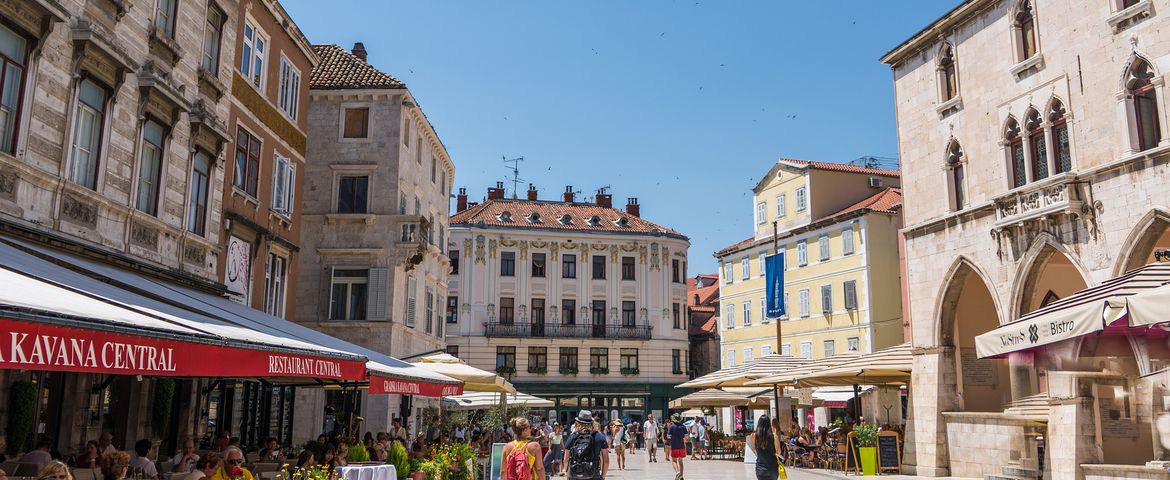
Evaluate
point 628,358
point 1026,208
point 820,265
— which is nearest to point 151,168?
point 1026,208

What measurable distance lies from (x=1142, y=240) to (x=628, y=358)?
136 feet

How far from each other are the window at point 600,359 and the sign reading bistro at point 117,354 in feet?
157

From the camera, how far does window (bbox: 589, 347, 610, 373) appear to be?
5616 cm

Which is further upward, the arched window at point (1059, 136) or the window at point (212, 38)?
the window at point (212, 38)

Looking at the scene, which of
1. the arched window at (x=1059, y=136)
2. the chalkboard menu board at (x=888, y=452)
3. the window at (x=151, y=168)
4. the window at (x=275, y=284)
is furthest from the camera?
the chalkboard menu board at (x=888, y=452)

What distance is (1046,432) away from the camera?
1897 cm

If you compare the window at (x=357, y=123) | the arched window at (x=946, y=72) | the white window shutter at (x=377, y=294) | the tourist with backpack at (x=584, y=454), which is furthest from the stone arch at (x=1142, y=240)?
the window at (x=357, y=123)

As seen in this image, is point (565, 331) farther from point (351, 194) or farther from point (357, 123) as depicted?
point (357, 123)

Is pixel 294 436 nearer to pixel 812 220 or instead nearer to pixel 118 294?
pixel 118 294

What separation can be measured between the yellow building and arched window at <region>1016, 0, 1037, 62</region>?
64.5ft

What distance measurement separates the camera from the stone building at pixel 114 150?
37.8ft

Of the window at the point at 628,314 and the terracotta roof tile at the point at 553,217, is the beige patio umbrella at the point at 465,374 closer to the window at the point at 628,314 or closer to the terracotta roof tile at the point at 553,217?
the terracotta roof tile at the point at 553,217

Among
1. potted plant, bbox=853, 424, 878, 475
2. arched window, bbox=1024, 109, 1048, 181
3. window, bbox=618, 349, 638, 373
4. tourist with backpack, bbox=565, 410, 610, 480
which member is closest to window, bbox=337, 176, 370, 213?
potted plant, bbox=853, 424, 878, 475

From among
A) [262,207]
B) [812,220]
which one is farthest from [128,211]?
[812,220]
